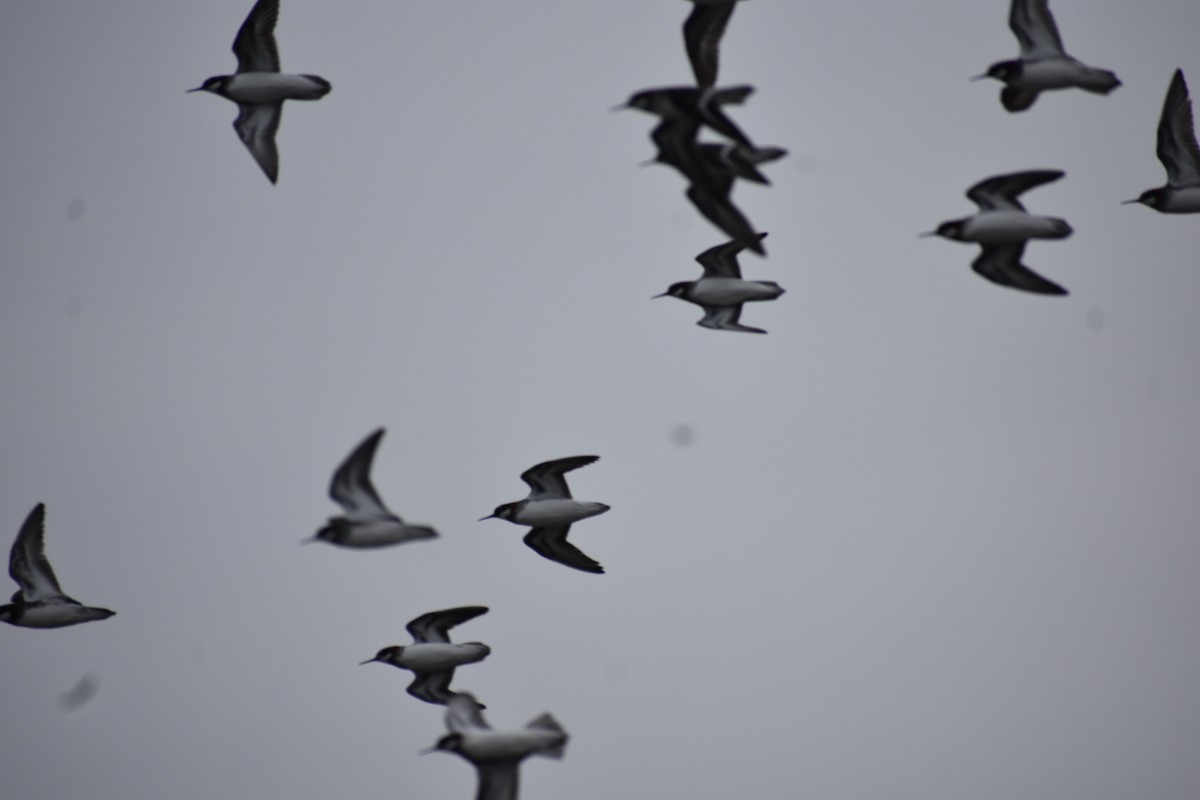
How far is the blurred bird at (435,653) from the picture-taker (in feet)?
77.8

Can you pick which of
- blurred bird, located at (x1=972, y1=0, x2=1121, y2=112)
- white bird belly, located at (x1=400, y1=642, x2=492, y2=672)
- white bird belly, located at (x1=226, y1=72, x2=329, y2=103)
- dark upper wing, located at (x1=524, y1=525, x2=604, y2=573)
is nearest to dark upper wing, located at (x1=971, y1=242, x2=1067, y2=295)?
blurred bird, located at (x1=972, y1=0, x2=1121, y2=112)

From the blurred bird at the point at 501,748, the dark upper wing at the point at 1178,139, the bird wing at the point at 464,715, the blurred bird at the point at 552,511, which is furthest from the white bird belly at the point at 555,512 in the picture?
the dark upper wing at the point at 1178,139

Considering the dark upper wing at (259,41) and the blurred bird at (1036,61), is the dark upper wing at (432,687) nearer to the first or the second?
the dark upper wing at (259,41)

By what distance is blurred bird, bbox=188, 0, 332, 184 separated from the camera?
23.9m

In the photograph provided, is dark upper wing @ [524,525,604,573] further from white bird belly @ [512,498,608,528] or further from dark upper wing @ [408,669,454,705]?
dark upper wing @ [408,669,454,705]

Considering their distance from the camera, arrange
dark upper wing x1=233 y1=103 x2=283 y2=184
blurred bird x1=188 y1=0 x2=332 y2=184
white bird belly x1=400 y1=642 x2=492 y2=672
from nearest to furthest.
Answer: white bird belly x1=400 y1=642 x2=492 y2=672 < blurred bird x1=188 y1=0 x2=332 y2=184 < dark upper wing x1=233 y1=103 x2=283 y2=184

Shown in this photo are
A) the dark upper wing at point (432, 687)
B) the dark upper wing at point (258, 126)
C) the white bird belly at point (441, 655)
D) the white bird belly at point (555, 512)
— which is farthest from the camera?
the dark upper wing at point (432, 687)

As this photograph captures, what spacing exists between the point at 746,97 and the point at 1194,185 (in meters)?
8.00

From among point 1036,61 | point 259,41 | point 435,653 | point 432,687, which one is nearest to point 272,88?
point 259,41

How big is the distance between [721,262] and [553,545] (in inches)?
204

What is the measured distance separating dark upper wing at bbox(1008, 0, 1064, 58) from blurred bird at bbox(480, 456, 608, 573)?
8.58 meters

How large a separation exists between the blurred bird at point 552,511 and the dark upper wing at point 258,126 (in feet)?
20.7

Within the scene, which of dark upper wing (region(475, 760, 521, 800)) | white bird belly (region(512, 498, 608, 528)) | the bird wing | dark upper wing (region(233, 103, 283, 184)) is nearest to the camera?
dark upper wing (region(475, 760, 521, 800))

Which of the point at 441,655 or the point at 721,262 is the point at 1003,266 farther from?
the point at 441,655
